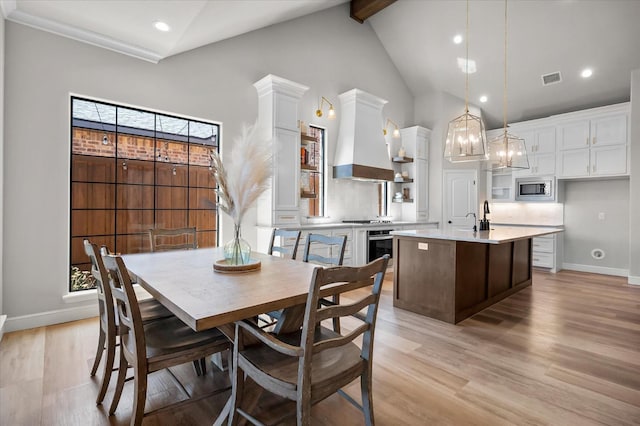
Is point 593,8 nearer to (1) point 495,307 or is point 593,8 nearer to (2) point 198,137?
(1) point 495,307

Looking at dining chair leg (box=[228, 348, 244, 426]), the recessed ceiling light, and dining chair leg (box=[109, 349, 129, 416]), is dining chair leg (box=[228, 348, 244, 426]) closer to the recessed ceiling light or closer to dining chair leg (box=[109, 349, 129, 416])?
dining chair leg (box=[109, 349, 129, 416])

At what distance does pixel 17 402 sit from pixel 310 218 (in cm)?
391

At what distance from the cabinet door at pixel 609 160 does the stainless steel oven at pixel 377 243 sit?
3.66m

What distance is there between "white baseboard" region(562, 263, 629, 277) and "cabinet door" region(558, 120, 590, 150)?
217cm

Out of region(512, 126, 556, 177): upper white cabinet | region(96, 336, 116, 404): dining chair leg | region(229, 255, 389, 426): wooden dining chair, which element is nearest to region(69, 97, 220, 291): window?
region(96, 336, 116, 404): dining chair leg

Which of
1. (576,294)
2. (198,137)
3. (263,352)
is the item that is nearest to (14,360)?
(263,352)

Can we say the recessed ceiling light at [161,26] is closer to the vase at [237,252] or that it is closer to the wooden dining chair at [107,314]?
the wooden dining chair at [107,314]

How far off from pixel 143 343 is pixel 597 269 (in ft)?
23.7

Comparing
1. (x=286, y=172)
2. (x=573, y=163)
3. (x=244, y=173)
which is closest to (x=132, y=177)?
(x=286, y=172)

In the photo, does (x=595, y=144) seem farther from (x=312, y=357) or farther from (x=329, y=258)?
(x=312, y=357)

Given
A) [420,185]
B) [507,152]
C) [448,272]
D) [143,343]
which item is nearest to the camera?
[143,343]

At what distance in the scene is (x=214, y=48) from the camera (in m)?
4.15

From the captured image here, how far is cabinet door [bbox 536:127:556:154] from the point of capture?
5992 millimetres

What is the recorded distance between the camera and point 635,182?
16.3 ft
